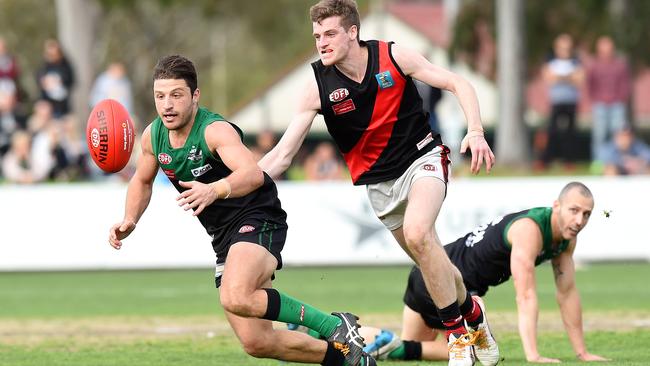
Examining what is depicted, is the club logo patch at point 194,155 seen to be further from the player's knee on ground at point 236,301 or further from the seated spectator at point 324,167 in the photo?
the seated spectator at point 324,167

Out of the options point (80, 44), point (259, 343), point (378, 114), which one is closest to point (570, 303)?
point (378, 114)

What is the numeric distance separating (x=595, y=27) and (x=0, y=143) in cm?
1612

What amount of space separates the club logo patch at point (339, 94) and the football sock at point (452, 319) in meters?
1.42

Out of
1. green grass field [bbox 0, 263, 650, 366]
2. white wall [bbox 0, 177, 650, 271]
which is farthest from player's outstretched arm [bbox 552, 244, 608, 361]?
white wall [bbox 0, 177, 650, 271]

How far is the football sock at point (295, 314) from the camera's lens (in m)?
7.56

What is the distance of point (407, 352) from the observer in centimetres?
923

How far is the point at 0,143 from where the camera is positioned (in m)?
21.9

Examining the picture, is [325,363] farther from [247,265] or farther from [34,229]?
[34,229]

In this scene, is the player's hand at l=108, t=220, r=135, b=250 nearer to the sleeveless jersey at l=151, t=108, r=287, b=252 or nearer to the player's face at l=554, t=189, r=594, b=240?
the sleeveless jersey at l=151, t=108, r=287, b=252

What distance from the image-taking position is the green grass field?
9.59 meters

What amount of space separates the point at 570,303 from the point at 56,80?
45.4 feet

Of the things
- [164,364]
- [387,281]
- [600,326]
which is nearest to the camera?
[164,364]

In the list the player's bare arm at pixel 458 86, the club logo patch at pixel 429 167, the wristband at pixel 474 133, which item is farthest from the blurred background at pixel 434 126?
the wristband at pixel 474 133

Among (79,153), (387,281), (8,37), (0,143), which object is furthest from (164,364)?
(8,37)
